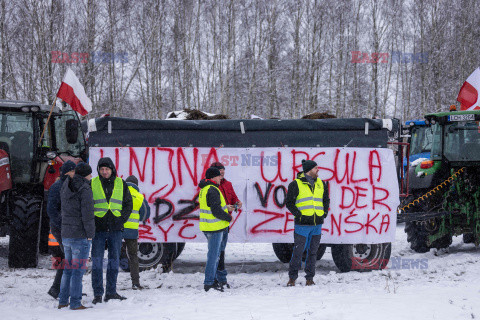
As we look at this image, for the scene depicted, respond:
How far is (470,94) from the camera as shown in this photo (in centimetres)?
1426

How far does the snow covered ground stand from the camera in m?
6.07

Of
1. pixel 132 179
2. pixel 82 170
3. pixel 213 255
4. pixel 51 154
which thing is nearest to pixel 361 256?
pixel 213 255

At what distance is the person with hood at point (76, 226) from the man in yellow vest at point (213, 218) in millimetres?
1628

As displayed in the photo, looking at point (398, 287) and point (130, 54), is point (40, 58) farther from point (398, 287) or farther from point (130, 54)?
point (398, 287)

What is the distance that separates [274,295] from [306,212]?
1.25 m

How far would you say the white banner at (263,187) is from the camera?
29.3ft

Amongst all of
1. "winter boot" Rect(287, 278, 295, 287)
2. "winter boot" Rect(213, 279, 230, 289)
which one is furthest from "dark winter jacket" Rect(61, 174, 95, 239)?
"winter boot" Rect(287, 278, 295, 287)

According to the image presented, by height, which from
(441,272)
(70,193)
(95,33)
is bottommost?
(441,272)

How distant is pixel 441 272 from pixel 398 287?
172 cm

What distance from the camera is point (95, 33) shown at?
76.6ft

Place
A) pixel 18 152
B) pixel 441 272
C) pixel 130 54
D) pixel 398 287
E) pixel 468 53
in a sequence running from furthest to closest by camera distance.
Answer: pixel 468 53
pixel 130 54
pixel 18 152
pixel 441 272
pixel 398 287

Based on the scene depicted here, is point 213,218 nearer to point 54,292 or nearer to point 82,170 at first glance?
point 82,170

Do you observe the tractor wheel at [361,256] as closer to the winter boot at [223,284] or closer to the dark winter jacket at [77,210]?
the winter boot at [223,284]

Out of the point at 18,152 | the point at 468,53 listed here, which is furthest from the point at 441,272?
the point at 468,53
